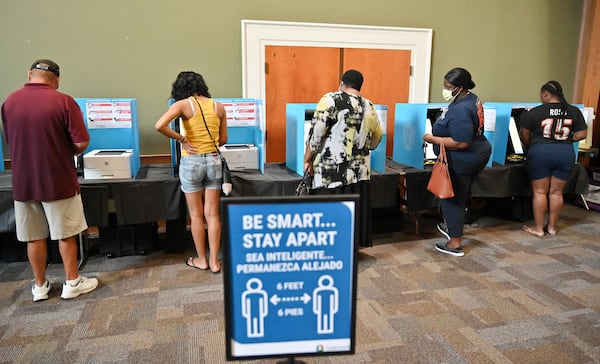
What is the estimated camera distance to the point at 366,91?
413cm

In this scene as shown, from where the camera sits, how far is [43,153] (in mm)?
2221

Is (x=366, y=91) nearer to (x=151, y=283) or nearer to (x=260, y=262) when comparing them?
(x=151, y=283)

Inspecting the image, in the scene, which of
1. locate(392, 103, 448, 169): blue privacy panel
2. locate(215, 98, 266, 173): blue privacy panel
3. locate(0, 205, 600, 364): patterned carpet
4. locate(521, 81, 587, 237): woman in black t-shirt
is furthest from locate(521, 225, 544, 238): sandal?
locate(215, 98, 266, 173): blue privacy panel

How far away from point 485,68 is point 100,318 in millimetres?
4065

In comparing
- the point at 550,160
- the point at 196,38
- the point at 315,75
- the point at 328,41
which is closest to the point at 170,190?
the point at 196,38

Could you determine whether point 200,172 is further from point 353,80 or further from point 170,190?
point 353,80

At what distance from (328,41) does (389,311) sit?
2.50m

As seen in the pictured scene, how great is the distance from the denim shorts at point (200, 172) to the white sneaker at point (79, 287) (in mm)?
784

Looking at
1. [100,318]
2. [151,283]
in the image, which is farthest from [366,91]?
[100,318]

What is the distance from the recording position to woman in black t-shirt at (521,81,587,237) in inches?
133

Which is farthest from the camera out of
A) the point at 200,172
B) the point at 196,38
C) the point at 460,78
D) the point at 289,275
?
the point at 196,38

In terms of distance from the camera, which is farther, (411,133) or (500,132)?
(500,132)

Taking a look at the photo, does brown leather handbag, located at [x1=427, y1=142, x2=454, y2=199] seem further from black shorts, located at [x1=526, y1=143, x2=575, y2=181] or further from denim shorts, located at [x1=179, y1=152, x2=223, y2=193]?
denim shorts, located at [x1=179, y1=152, x2=223, y2=193]

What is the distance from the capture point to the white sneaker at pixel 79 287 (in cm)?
250
